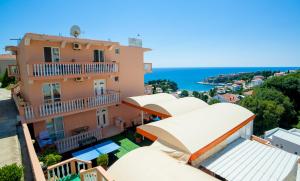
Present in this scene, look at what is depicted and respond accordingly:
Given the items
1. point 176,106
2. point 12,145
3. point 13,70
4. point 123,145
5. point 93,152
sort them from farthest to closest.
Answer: point 13,70 → point 123,145 → point 176,106 → point 93,152 → point 12,145

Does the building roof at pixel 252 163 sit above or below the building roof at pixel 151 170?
below

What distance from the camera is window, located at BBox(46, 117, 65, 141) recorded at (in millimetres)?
13820

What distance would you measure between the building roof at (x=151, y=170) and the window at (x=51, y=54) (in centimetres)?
1121

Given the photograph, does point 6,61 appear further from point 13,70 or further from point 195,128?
point 195,128

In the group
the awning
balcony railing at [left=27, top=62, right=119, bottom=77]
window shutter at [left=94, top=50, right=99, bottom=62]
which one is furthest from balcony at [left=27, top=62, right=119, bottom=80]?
the awning

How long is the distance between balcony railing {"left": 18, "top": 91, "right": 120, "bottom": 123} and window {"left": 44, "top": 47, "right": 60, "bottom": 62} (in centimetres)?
365

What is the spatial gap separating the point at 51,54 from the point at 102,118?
770 cm

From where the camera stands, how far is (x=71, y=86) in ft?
47.8

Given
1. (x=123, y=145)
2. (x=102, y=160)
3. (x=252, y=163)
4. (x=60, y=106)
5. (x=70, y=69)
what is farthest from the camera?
(x=123, y=145)

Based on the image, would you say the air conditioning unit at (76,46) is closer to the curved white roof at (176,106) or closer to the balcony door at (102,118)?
the balcony door at (102,118)

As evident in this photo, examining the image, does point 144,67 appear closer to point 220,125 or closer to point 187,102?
point 187,102

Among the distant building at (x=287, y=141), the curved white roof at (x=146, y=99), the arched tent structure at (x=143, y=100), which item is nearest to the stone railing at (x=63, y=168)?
the arched tent structure at (x=143, y=100)

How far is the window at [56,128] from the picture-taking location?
1382 cm

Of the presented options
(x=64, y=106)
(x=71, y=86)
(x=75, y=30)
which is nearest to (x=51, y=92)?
(x=71, y=86)
